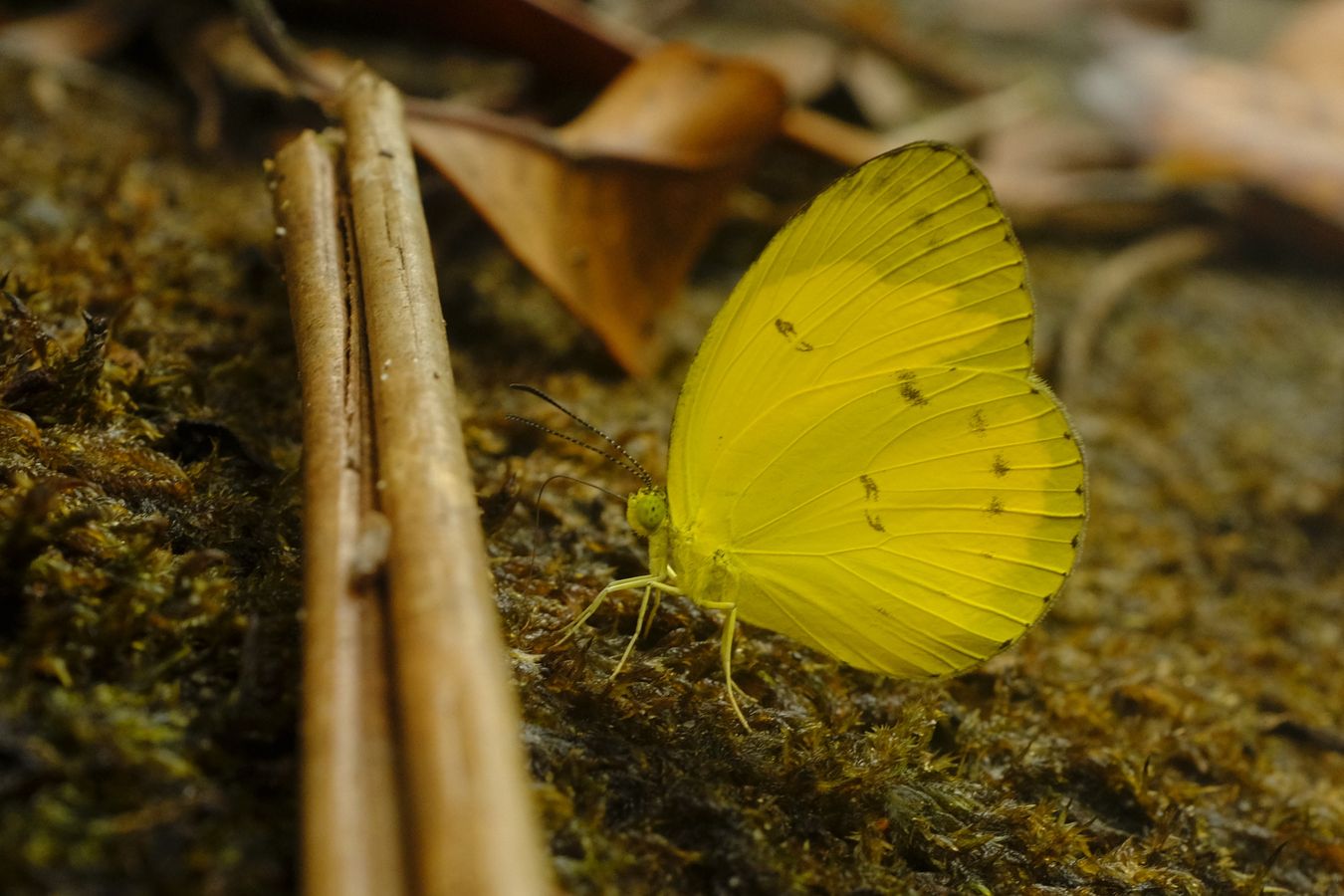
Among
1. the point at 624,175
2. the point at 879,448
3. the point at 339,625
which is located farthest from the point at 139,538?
the point at 624,175

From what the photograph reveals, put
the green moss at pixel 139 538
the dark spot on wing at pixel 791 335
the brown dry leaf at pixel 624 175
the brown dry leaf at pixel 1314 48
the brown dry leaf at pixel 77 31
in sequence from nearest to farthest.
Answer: the green moss at pixel 139 538 < the dark spot on wing at pixel 791 335 < the brown dry leaf at pixel 624 175 < the brown dry leaf at pixel 77 31 < the brown dry leaf at pixel 1314 48

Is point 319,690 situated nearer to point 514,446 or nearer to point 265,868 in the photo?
point 265,868

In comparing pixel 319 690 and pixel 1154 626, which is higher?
pixel 1154 626

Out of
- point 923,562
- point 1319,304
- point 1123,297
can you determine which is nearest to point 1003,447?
point 923,562

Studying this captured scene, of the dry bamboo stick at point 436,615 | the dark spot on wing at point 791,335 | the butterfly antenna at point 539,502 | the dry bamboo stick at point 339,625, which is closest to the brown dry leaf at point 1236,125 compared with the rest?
the dark spot on wing at point 791,335

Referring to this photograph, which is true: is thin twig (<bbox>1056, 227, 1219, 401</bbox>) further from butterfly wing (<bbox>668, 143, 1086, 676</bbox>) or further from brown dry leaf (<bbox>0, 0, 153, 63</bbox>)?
brown dry leaf (<bbox>0, 0, 153, 63</bbox>)

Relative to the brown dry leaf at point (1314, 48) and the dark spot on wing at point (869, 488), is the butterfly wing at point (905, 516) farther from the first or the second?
the brown dry leaf at point (1314, 48)
